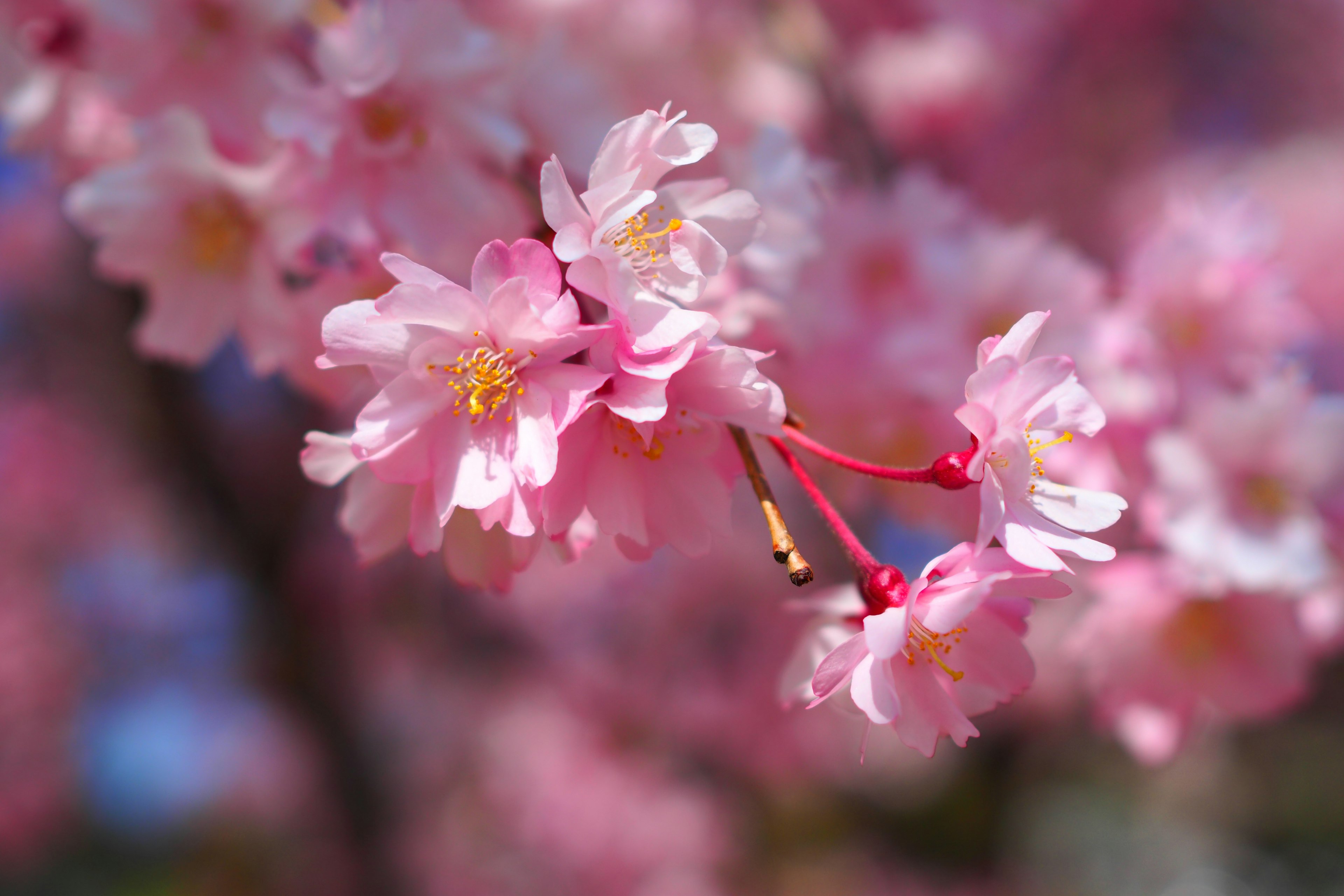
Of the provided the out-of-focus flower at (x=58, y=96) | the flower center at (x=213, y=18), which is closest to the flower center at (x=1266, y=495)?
the flower center at (x=213, y=18)

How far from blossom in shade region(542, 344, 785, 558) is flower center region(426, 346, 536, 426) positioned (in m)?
0.05

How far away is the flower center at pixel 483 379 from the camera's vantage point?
511mm

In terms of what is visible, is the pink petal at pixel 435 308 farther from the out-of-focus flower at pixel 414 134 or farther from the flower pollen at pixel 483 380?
the out-of-focus flower at pixel 414 134

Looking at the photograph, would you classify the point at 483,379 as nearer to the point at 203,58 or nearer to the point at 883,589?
the point at 883,589

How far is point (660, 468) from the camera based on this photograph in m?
0.53

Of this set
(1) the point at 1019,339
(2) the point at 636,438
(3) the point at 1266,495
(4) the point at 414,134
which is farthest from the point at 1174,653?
(4) the point at 414,134

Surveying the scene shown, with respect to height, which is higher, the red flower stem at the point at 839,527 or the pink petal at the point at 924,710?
the red flower stem at the point at 839,527

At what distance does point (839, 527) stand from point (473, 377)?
26cm

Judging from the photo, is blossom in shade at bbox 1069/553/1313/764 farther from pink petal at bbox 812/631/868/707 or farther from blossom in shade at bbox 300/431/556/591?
blossom in shade at bbox 300/431/556/591

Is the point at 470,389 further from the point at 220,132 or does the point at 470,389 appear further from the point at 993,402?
the point at 220,132

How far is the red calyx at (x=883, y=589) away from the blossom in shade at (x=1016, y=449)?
6 cm

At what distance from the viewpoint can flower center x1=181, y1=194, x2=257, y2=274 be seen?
2.80 ft

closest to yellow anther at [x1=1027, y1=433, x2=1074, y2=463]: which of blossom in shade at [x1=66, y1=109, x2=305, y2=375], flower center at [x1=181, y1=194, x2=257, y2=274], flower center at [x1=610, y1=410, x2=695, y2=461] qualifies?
flower center at [x1=610, y1=410, x2=695, y2=461]

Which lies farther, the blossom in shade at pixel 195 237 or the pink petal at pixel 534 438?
the blossom in shade at pixel 195 237
